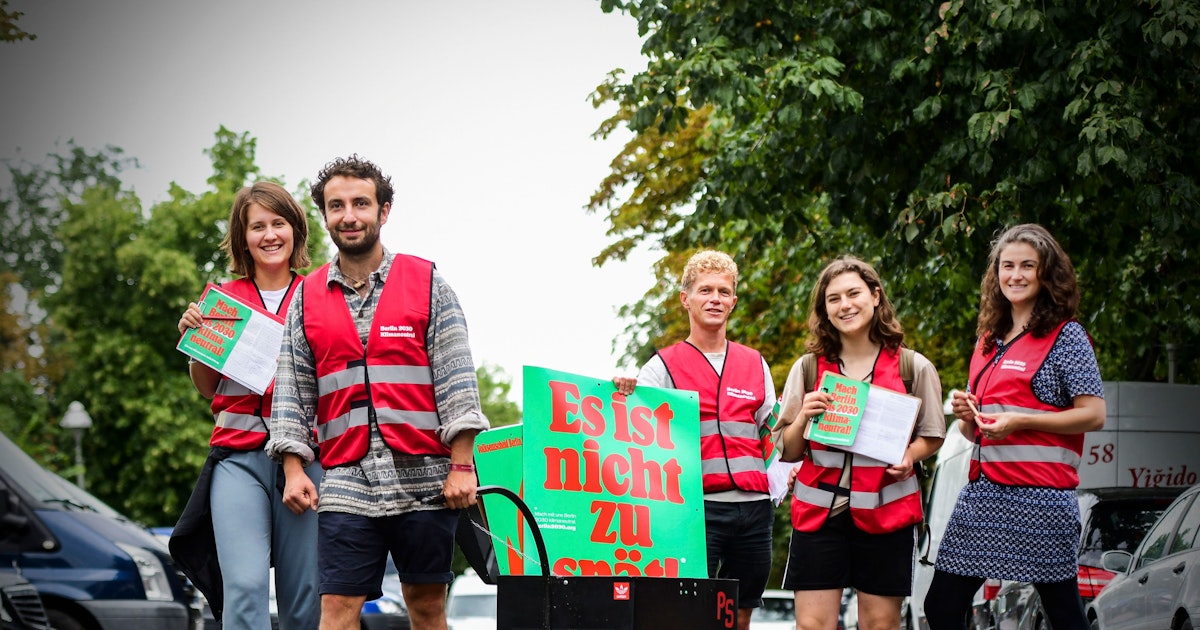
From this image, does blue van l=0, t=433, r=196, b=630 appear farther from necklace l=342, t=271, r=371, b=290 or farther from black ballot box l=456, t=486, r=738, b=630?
black ballot box l=456, t=486, r=738, b=630

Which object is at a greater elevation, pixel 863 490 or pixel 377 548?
pixel 863 490

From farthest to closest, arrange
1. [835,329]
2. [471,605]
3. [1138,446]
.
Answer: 1. [471,605]
2. [1138,446]
3. [835,329]

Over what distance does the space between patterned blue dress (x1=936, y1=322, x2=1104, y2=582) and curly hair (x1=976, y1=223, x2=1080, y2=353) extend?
9cm

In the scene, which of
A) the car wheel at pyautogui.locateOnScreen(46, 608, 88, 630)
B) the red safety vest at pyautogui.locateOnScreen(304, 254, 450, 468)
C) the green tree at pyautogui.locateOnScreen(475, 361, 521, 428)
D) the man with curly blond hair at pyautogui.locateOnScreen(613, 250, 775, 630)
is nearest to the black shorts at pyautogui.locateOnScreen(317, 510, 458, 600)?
the red safety vest at pyautogui.locateOnScreen(304, 254, 450, 468)

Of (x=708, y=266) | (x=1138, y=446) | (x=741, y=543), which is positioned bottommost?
(x=741, y=543)

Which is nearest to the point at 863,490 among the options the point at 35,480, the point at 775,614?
the point at 35,480

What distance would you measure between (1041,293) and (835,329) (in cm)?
93

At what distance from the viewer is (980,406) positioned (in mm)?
6582

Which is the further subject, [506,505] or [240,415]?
[506,505]

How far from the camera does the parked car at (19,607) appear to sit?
18.7 ft

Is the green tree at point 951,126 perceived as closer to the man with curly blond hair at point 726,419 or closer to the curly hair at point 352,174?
the man with curly blond hair at point 726,419

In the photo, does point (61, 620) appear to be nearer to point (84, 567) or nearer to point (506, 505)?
point (84, 567)

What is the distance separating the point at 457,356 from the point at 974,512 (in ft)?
7.38

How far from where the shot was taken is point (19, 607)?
5.81m
